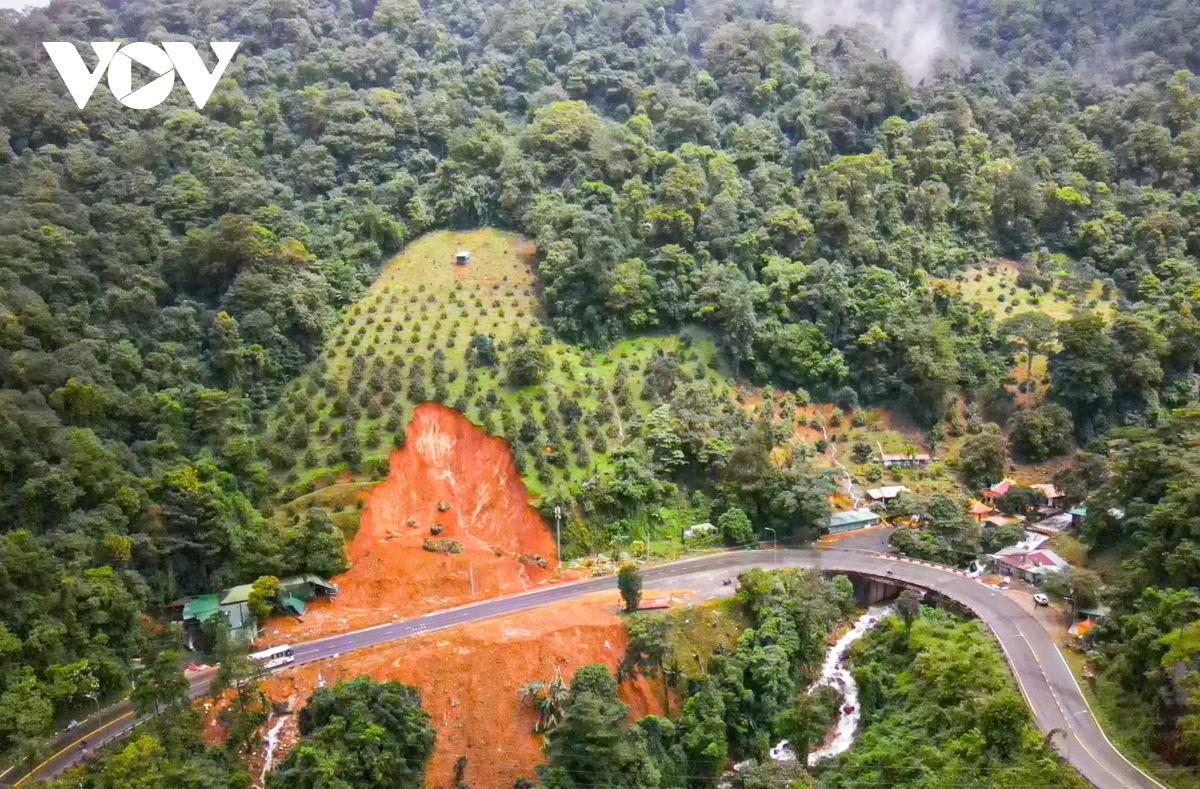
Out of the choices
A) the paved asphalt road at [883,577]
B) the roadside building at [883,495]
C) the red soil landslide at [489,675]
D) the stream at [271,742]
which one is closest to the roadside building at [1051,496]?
the roadside building at [883,495]

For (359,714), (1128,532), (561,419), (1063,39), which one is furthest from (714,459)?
(1063,39)

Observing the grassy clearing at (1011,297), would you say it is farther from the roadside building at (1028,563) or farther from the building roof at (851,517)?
the roadside building at (1028,563)

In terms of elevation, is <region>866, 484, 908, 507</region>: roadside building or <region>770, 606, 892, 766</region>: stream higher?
<region>866, 484, 908, 507</region>: roadside building

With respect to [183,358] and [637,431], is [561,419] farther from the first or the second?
[183,358]

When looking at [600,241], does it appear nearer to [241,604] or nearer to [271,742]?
[241,604]

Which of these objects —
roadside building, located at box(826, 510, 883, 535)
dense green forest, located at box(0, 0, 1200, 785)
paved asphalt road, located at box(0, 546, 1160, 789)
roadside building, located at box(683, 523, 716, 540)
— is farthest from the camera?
roadside building, located at box(826, 510, 883, 535)

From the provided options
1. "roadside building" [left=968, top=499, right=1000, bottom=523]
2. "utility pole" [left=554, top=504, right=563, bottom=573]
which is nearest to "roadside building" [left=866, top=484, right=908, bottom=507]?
"roadside building" [left=968, top=499, right=1000, bottom=523]

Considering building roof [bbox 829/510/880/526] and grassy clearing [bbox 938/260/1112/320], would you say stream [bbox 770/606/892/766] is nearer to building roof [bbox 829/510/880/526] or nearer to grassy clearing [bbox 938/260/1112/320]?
building roof [bbox 829/510/880/526]
